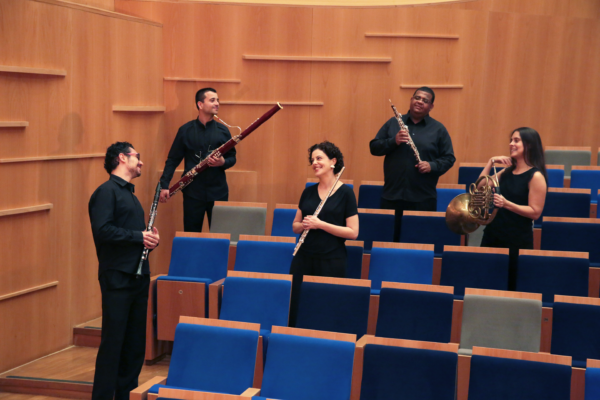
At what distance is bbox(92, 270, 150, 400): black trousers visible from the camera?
4.50 feet

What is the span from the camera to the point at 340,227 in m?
1.43

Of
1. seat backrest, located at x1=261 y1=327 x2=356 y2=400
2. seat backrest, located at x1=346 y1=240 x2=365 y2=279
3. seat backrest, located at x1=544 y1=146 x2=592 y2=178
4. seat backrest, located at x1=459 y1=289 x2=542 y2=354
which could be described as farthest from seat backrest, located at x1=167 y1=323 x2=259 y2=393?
seat backrest, located at x1=544 y1=146 x2=592 y2=178

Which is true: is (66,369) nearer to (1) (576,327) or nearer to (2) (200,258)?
(2) (200,258)

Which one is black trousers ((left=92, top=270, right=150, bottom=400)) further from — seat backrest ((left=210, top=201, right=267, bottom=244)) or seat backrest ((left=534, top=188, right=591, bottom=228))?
seat backrest ((left=534, top=188, right=591, bottom=228))

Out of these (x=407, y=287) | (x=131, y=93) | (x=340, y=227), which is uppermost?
(x=131, y=93)

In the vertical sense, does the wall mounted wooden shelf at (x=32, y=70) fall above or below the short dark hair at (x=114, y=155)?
above

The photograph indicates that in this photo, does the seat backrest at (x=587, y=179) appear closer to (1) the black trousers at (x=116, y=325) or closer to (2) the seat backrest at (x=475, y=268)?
(2) the seat backrest at (x=475, y=268)

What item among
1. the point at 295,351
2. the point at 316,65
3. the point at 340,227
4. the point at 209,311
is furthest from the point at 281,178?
the point at 295,351

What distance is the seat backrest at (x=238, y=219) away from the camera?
2043 millimetres

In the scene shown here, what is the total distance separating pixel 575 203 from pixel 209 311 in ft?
3.95

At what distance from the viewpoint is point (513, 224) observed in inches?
63.2

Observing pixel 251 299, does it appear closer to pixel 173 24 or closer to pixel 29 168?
pixel 29 168

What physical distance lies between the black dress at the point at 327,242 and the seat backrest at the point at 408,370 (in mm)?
339

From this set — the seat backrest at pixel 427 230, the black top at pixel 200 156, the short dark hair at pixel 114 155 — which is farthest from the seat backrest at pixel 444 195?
the short dark hair at pixel 114 155
